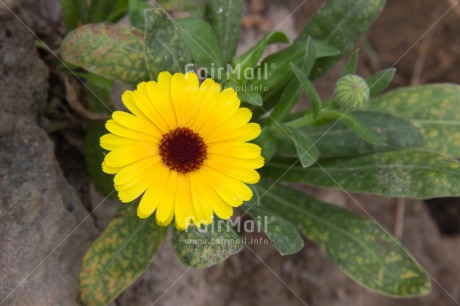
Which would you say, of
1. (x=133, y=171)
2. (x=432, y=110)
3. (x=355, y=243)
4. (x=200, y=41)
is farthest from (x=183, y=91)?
(x=432, y=110)

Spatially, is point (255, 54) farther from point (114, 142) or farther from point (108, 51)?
point (114, 142)

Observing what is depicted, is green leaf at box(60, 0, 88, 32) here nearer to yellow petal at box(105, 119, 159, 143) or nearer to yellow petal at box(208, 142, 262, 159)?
yellow petal at box(105, 119, 159, 143)

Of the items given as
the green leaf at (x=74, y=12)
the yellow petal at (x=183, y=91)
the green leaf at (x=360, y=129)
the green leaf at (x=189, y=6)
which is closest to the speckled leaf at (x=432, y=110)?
the green leaf at (x=360, y=129)

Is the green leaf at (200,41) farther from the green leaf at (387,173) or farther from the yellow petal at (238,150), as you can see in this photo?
the green leaf at (387,173)

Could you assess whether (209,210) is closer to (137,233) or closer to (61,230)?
(137,233)

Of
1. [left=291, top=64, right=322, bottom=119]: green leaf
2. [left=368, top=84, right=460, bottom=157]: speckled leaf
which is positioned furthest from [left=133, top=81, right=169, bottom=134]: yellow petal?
[left=368, top=84, right=460, bottom=157]: speckled leaf

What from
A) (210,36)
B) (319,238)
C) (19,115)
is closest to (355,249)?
(319,238)
